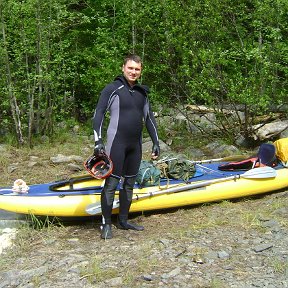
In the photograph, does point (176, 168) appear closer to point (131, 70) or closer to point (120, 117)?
point (120, 117)

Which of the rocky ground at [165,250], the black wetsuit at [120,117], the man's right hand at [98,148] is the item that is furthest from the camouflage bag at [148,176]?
the man's right hand at [98,148]

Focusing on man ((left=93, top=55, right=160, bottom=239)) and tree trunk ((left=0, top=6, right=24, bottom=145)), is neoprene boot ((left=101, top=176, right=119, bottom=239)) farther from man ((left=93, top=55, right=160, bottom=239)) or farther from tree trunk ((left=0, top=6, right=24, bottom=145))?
tree trunk ((left=0, top=6, right=24, bottom=145))

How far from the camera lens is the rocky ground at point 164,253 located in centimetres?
395

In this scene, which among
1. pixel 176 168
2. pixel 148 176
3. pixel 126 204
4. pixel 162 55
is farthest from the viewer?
pixel 162 55

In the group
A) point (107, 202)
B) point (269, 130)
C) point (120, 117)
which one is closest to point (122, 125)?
point (120, 117)

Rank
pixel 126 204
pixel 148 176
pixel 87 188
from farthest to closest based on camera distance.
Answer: pixel 148 176, pixel 87 188, pixel 126 204

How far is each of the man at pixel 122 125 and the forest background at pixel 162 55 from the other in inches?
131

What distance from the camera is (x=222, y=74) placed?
8.45 meters

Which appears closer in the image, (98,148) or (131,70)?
(98,148)

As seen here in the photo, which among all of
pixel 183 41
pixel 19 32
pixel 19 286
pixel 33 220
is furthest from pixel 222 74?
pixel 19 286

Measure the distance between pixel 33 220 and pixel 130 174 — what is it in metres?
1.19

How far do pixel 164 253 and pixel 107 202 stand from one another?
2.95 feet

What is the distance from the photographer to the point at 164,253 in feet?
14.5

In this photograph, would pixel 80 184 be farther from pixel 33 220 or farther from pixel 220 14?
pixel 220 14
